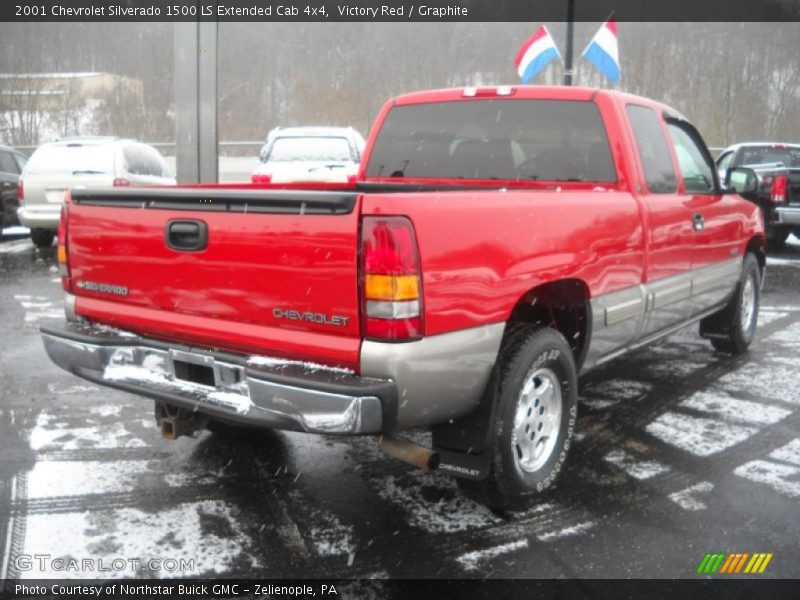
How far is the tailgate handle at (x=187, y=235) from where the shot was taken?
3.22m

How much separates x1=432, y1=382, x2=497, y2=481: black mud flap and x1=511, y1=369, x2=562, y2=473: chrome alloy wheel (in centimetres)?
17

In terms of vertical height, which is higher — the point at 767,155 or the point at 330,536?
the point at 767,155

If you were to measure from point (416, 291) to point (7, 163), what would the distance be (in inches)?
548

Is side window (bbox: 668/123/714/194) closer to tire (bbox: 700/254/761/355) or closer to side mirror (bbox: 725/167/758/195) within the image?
side mirror (bbox: 725/167/758/195)

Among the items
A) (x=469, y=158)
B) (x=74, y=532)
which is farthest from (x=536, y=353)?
(x=74, y=532)

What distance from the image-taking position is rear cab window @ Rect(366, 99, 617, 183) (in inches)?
177

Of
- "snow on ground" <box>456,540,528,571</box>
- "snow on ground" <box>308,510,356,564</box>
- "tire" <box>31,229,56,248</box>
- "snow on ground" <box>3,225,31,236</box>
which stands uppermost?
"tire" <box>31,229,56,248</box>

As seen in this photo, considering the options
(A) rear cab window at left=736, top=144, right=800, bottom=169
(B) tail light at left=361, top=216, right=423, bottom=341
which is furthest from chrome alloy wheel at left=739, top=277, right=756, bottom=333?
(A) rear cab window at left=736, top=144, right=800, bottom=169

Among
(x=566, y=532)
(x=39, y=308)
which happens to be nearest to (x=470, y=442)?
(x=566, y=532)

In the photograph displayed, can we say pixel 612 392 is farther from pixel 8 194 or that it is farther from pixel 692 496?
pixel 8 194

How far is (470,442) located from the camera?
11.0ft
